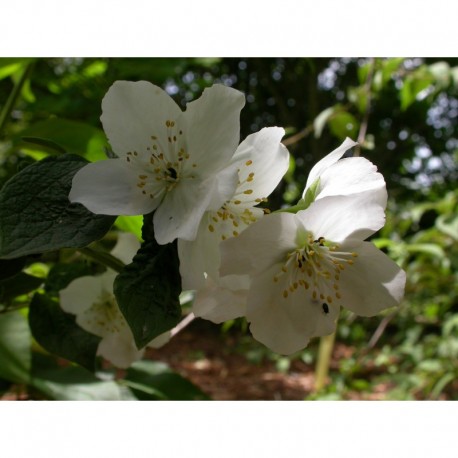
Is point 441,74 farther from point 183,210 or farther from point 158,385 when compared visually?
point 183,210

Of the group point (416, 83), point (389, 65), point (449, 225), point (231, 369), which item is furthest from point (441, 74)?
point (231, 369)

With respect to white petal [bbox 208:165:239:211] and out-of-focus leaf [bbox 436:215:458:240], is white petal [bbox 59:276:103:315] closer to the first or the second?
white petal [bbox 208:165:239:211]

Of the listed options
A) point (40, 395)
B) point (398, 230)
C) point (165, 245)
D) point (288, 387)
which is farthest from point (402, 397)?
point (165, 245)

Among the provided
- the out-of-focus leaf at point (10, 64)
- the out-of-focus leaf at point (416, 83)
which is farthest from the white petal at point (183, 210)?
the out-of-focus leaf at point (416, 83)

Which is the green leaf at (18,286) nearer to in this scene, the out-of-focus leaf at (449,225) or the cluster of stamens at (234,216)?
the cluster of stamens at (234,216)

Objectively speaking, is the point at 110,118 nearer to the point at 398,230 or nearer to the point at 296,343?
the point at 296,343
